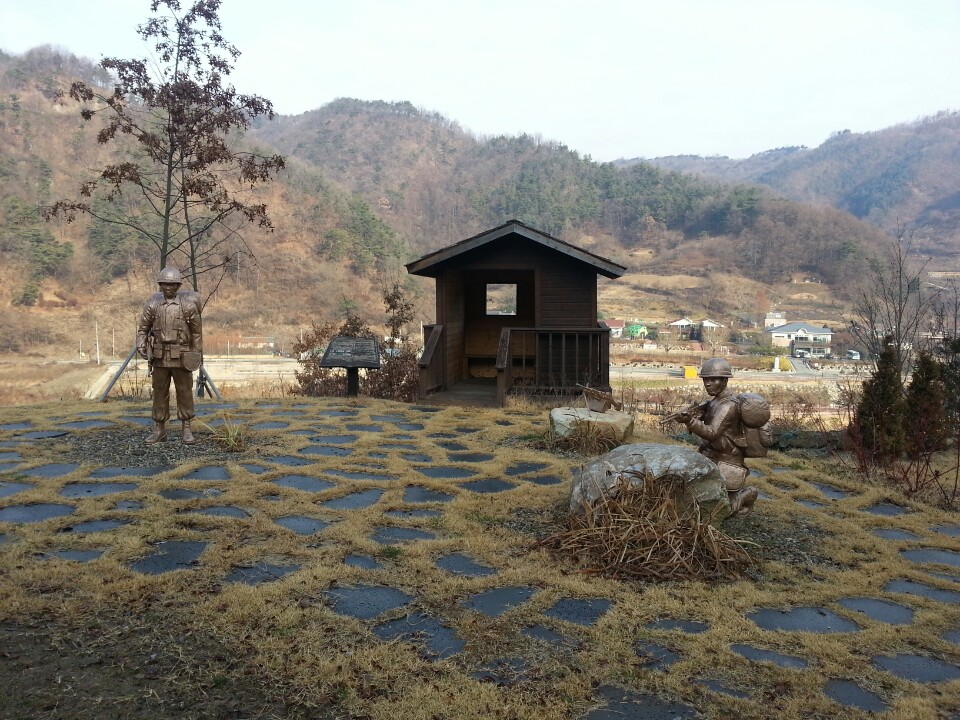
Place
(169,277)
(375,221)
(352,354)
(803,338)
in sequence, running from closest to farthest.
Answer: (169,277) → (352,354) → (803,338) → (375,221)

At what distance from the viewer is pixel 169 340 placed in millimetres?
7180

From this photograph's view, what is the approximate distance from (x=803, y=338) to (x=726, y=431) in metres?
61.0

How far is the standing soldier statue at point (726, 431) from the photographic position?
5078 millimetres

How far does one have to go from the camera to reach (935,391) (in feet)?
30.7

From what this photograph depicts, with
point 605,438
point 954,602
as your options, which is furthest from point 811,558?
point 605,438

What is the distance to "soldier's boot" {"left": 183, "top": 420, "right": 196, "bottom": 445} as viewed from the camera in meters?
7.48

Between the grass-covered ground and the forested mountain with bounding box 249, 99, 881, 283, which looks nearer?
the grass-covered ground

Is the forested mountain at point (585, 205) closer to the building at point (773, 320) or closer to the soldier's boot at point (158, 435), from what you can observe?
the building at point (773, 320)

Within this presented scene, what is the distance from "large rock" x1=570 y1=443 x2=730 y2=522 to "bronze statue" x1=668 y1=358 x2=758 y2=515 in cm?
23

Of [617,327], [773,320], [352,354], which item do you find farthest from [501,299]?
[352,354]

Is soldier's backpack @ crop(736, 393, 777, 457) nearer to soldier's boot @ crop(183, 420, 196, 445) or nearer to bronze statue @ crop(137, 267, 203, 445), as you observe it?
bronze statue @ crop(137, 267, 203, 445)

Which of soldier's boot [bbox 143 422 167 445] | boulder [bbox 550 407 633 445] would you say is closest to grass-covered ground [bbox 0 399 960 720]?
soldier's boot [bbox 143 422 167 445]

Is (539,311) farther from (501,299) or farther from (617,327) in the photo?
(501,299)

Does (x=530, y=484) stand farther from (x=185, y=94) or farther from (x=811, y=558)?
(x=185, y=94)
